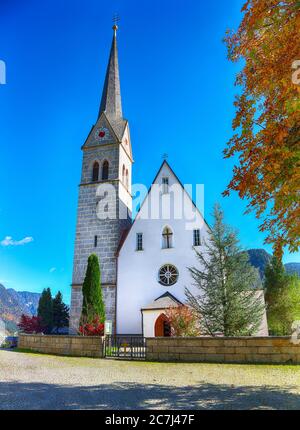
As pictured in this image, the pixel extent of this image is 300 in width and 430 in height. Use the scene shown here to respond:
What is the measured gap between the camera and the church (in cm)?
2264

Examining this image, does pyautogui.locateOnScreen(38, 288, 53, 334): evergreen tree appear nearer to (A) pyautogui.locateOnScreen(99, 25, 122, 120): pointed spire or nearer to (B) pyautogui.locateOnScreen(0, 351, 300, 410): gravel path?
(A) pyautogui.locateOnScreen(99, 25, 122, 120): pointed spire

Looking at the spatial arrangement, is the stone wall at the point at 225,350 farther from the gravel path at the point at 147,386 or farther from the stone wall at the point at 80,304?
the stone wall at the point at 80,304

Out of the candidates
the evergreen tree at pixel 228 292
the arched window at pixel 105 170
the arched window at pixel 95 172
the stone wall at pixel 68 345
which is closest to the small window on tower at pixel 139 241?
the arched window at pixel 105 170

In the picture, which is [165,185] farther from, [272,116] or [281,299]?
[281,299]

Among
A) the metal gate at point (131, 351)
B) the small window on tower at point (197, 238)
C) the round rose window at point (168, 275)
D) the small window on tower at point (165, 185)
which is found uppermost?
the small window on tower at point (165, 185)

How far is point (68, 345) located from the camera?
14.4 metres

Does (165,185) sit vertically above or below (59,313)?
above

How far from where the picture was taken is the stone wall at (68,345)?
13688 mm

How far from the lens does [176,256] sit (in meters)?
23.3

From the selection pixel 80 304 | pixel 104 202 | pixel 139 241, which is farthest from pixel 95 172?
pixel 80 304

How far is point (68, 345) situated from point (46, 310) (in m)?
28.6

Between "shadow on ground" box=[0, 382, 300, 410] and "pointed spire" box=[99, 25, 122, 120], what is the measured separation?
27.2 metres

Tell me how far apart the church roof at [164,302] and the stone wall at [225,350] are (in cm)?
848

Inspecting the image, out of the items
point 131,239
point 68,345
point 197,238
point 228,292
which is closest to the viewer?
point 68,345
